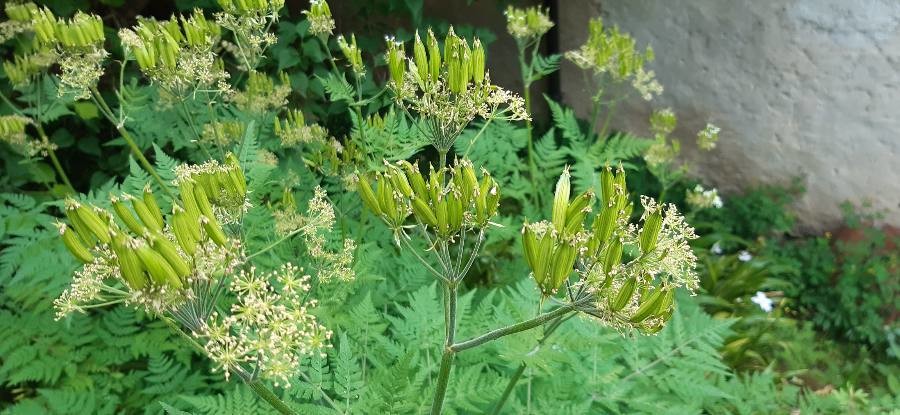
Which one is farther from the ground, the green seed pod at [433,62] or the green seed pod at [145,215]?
the green seed pod at [433,62]

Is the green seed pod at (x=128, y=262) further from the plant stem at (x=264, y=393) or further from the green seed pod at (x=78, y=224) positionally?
the plant stem at (x=264, y=393)

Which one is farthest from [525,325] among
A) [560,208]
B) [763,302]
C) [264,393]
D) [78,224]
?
[763,302]

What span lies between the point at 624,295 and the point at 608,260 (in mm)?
73

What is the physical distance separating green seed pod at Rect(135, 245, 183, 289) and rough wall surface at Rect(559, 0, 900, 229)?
480 cm

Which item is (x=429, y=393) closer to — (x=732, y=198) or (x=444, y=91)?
(x=444, y=91)

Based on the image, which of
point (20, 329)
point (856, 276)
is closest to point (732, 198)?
point (856, 276)

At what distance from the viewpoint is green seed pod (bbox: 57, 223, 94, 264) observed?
1.25 metres

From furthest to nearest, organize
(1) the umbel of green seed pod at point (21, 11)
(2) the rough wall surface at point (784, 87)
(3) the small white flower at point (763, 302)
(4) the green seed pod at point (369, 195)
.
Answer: (2) the rough wall surface at point (784, 87) < (3) the small white flower at point (763, 302) < (1) the umbel of green seed pod at point (21, 11) < (4) the green seed pod at point (369, 195)

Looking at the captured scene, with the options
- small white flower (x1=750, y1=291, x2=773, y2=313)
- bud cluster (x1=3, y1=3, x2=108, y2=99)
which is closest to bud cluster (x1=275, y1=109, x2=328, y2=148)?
bud cluster (x1=3, y1=3, x2=108, y2=99)

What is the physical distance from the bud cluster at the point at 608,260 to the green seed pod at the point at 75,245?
0.85m

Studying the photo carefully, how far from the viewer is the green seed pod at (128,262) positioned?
114cm

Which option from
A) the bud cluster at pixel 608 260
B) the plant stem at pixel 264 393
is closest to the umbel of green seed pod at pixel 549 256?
the bud cluster at pixel 608 260

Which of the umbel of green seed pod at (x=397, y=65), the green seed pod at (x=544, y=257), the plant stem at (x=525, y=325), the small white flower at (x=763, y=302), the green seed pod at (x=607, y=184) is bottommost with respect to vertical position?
the small white flower at (x=763, y=302)

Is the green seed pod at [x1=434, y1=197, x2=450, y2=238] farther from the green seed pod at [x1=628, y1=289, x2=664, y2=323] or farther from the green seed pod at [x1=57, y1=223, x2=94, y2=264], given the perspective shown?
the green seed pod at [x1=57, y1=223, x2=94, y2=264]
